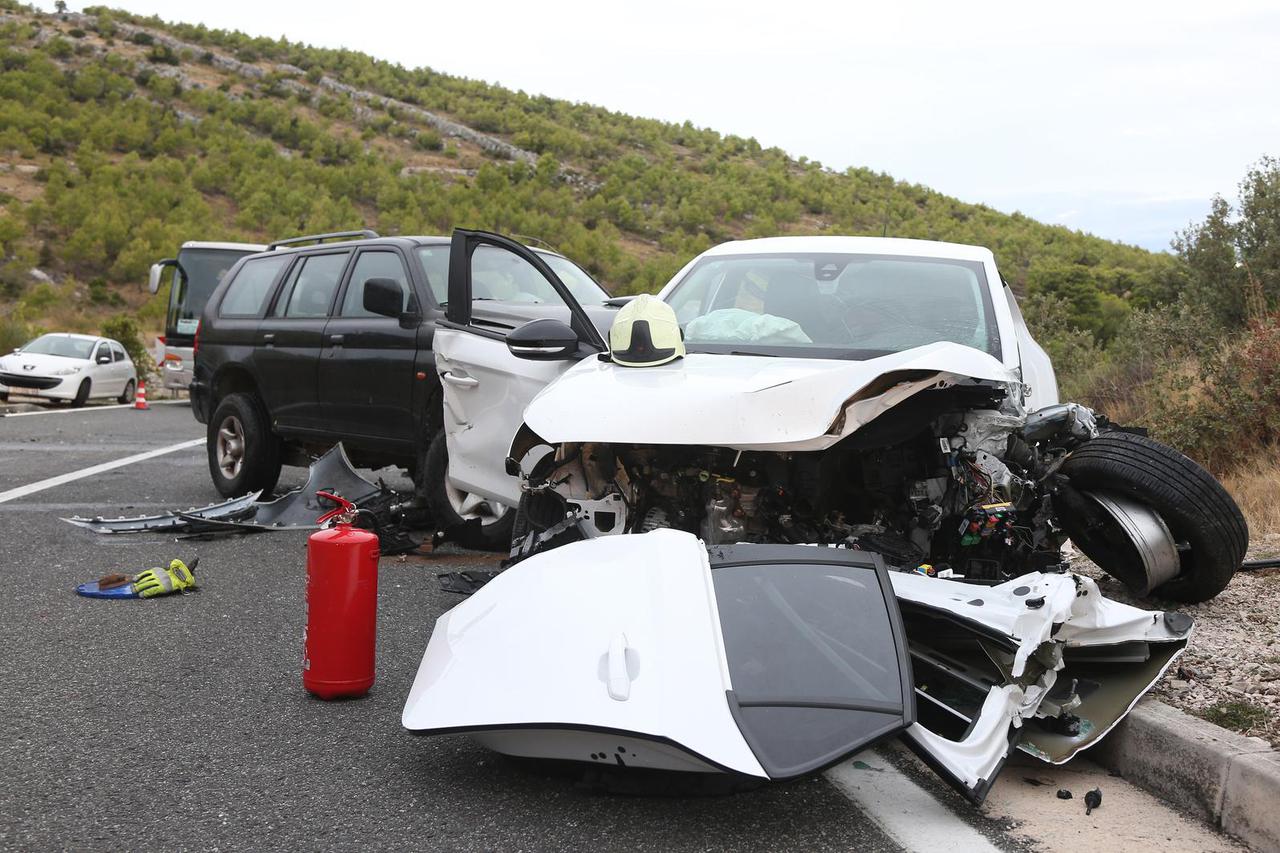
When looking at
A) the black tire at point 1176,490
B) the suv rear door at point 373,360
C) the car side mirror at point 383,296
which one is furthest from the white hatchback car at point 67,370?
the black tire at point 1176,490

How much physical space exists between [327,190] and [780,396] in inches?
2063

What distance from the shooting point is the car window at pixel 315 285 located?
9.02 m

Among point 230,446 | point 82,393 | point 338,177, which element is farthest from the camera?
point 338,177

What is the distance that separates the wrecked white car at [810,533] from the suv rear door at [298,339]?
10.3 feet

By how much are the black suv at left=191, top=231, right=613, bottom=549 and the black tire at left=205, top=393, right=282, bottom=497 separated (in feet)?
0.04

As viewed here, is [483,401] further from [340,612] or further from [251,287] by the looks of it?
[251,287]

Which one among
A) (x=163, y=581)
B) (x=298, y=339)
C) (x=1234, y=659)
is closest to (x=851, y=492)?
(x=1234, y=659)

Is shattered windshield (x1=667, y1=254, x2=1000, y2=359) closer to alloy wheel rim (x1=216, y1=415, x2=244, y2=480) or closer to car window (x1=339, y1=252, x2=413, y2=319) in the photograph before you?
car window (x1=339, y1=252, x2=413, y2=319)

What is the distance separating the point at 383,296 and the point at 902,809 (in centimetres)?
493

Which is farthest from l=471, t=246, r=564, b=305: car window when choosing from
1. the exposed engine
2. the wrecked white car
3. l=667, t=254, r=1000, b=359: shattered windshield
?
the exposed engine

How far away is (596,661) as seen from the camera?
3.22 meters

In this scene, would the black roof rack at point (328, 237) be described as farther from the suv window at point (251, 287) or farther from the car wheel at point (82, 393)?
the car wheel at point (82, 393)

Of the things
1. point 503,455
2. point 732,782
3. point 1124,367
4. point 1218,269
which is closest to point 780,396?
point 732,782

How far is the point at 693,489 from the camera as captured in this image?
14.0ft
